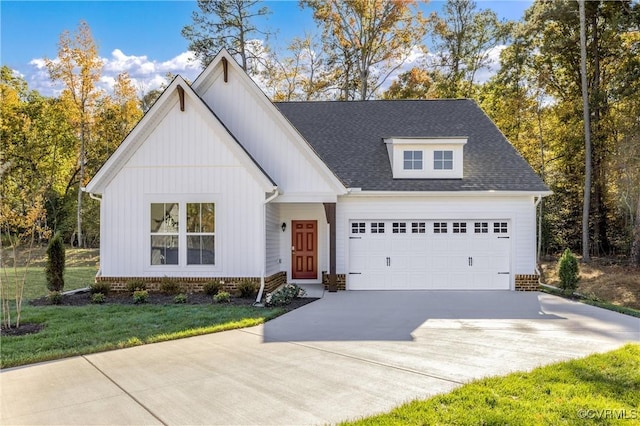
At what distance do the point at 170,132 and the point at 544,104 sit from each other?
19634mm

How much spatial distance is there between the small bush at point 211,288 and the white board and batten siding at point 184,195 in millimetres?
413

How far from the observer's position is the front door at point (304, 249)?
579 inches

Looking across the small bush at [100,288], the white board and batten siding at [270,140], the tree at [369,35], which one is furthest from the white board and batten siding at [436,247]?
the tree at [369,35]

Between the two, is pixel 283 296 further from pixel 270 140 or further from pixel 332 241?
pixel 270 140

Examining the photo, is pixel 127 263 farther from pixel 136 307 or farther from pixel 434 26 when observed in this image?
pixel 434 26

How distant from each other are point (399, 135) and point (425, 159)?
5.87ft

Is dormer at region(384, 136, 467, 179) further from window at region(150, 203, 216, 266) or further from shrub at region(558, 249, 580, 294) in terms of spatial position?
window at region(150, 203, 216, 266)

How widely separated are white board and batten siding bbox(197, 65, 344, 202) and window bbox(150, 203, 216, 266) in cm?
217

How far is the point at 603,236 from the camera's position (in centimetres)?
2225

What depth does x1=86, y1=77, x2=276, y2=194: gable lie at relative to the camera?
38.2ft

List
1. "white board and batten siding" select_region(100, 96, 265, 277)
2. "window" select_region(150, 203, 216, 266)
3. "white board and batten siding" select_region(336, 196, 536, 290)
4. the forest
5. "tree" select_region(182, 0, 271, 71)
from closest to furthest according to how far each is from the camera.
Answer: "white board and batten siding" select_region(100, 96, 265, 277), "window" select_region(150, 203, 216, 266), "white board and batten siding" select_region(336, 196, 536, 290), the forest, "tree" select_region(182, 0, 271, 71)

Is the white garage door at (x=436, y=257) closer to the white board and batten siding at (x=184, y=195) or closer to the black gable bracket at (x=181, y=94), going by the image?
the white board and batten siding at (x=184, y=195)

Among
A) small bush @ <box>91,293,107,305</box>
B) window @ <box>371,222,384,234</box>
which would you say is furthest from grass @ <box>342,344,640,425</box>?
small bush @ <box>91,293,107,305</box>

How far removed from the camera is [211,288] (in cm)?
1135
